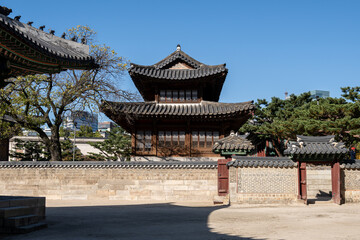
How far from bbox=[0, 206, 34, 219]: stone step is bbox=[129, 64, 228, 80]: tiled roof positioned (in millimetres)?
12814

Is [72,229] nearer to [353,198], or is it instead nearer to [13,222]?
[13,222]

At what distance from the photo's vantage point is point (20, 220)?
941 centimetres

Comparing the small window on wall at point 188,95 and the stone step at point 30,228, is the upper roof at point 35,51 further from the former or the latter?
the small window on wall at point 188,95

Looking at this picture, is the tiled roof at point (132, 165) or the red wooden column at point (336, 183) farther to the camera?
the tiled roof at point (132, 165)

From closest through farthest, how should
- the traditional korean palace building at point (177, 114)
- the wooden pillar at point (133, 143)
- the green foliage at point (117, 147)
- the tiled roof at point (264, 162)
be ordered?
1. the tiled roof at point (264, 162)
2. the traditional korean palace building at point (177, 114)
3. the wooden pillar at point (133, 143)
4. the green foliage at point (117, 147)

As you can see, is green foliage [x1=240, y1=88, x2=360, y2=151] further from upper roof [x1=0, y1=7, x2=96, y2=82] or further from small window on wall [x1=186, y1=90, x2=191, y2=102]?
upper roof [x1=0, y1=7, x2=96, y2=82]

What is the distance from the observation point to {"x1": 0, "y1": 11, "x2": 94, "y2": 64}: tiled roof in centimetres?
894

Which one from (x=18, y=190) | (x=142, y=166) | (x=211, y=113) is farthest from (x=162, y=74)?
(x=18, y=190)

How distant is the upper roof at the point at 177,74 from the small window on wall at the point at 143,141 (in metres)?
3.52

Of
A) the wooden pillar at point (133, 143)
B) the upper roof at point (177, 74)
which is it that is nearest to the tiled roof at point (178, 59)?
the upper roof at point (177, 74)

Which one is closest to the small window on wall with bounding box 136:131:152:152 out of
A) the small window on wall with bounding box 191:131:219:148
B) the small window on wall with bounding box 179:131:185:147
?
the small window on wall with bounding box 179:131:185:147

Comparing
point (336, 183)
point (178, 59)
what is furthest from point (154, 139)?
point (336, 183)

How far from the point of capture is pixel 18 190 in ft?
60.4

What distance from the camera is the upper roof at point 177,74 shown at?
21.7 m
